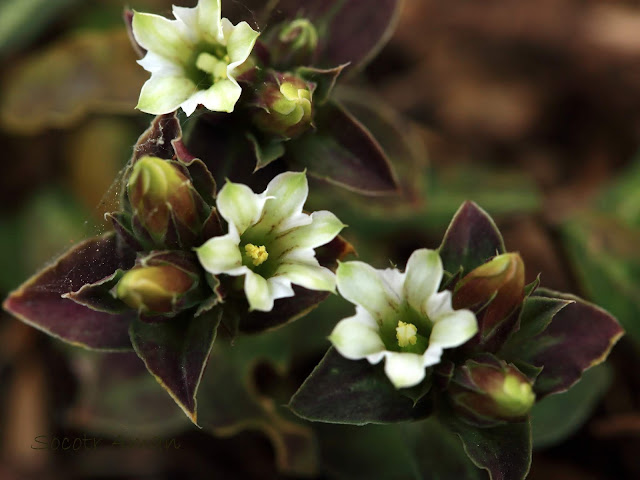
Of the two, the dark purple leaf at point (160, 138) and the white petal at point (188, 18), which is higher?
the white petal at point (188, 18)

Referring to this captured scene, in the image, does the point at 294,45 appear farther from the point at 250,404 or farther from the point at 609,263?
the point at 609,263

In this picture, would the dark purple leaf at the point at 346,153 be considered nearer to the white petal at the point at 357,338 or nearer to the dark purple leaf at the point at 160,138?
the dark purple leaf at the point at 160,138

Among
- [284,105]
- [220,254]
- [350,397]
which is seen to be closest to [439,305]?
[350,397]

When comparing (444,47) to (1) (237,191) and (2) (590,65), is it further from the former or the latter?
(1) (237,191)

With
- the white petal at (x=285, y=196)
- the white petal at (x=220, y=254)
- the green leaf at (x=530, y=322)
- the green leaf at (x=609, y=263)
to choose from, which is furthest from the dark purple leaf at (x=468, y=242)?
the green leaf at (x=609, y=263)

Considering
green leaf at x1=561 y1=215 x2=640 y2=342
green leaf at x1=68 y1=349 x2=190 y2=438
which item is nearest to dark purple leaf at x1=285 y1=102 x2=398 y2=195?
green leaf at x1=68 y1=349 x2=190 y2=438

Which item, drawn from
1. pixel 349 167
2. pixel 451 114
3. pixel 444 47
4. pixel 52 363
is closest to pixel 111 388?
pixel 52 363
